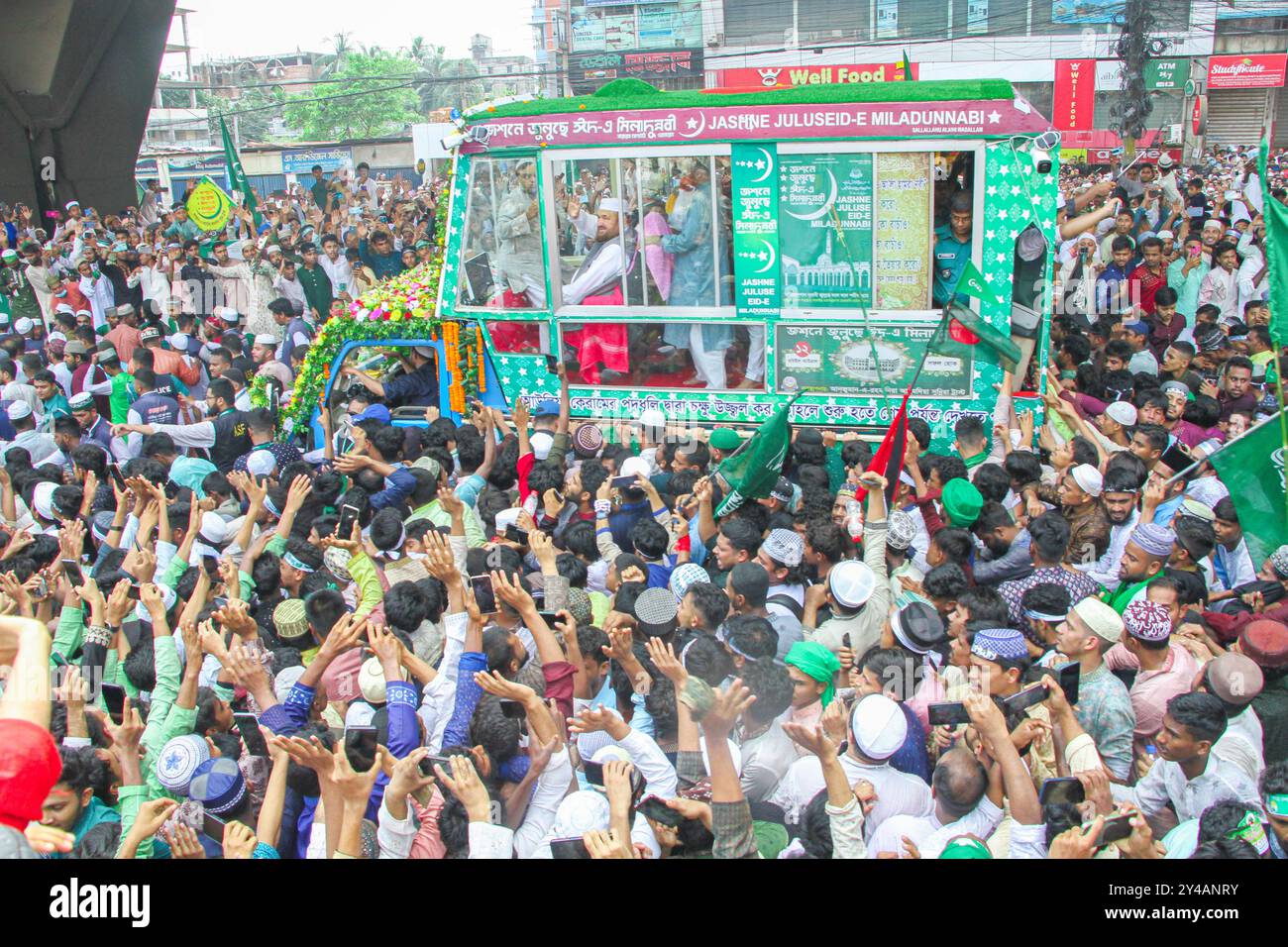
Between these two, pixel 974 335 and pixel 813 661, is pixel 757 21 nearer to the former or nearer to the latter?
pixel 974 335

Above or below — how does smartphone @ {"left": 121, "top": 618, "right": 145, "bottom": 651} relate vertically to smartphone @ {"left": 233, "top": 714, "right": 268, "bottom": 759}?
above

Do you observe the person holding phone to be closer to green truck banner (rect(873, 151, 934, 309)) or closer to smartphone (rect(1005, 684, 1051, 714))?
smartphone (rect(1005, 684, 1051, 714))

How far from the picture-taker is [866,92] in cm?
667

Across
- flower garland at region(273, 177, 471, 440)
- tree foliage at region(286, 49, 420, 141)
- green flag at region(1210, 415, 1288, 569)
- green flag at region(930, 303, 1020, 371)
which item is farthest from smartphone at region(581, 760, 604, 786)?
tree foliage at region(286, 49, 420, 141)

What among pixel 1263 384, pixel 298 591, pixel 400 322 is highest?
pixel 400 322

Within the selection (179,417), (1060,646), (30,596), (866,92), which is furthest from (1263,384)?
(179,417)

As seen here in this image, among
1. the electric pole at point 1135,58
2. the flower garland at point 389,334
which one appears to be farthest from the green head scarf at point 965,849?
the electric pole at point 1135,58

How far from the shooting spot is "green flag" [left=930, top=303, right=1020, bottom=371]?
6.44 m

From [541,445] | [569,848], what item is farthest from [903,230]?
[569,848]

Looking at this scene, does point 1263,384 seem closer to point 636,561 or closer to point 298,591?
point 636,561

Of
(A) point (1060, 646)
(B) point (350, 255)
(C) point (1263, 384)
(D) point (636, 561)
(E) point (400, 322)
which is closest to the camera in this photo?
(A) point (1060, 646)

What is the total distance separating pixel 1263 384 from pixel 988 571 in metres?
3.41

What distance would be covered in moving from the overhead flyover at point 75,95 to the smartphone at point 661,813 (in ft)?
69.3

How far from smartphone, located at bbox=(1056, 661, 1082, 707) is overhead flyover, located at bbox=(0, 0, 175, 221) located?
69.9ft
